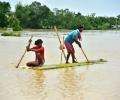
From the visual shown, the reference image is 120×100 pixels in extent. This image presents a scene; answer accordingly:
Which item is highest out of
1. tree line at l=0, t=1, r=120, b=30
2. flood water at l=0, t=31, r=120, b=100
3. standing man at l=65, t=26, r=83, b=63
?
standing man at l=65, t=26, r=83, b=63

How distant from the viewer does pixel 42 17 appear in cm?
10406

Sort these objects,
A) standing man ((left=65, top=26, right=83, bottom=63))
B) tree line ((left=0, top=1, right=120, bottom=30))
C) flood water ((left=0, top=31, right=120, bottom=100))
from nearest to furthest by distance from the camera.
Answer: flood water ((left=0, top=31, right=120, bottom=100))
standing man ((left=65, top=26, right=83, bottom=63))
tree line ((left=0, top=1, right=120, bottom=30))

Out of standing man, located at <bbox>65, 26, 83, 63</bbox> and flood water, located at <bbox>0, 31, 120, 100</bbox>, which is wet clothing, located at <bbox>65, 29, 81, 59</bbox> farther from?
flood water, located at <bbox>0, 31, 120, 100</bbox>

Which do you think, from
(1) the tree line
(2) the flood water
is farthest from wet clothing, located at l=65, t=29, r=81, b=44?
(1) the tree line

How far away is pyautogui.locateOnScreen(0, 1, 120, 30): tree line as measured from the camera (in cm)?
9194

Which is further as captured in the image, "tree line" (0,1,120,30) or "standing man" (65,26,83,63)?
"tree line" (0,1,120,30)

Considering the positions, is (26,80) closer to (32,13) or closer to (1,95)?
(1,95)

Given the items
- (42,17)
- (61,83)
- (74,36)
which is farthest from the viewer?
(42,17)

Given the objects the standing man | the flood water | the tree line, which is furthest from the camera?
the tree line

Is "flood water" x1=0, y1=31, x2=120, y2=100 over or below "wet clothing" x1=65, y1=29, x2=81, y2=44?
below

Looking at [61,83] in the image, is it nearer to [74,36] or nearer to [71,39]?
[74,36]

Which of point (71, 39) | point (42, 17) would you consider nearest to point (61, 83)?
point (71, 39)

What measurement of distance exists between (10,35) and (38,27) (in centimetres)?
5281

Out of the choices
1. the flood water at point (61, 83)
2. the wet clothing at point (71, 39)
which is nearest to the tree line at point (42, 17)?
the wet clothing at point (71, 39)
